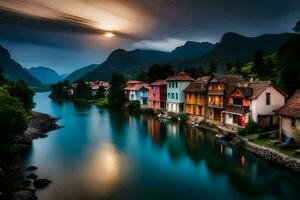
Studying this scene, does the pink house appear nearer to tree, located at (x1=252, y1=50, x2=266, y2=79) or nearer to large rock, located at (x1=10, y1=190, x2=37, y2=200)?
tree, located at (x1=252, y1=50, x2=266, y2=79)

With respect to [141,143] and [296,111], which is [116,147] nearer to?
[141,143]

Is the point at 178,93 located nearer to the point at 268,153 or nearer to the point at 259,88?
the point at 259,88

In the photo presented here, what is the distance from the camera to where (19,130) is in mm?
39781

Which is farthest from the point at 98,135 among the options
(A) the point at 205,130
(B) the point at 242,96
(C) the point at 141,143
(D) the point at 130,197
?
(D) the point at 130,197

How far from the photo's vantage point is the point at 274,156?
1420 inches

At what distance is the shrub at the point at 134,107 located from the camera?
98.2 metres

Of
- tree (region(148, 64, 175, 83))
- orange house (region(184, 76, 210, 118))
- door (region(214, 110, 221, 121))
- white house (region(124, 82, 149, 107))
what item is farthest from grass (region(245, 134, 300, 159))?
tree (region(148, 64, 175, 83))

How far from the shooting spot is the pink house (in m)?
87.7

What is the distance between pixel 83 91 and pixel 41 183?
459 feet

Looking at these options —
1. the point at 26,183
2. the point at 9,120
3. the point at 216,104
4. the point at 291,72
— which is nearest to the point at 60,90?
the point at 216,104

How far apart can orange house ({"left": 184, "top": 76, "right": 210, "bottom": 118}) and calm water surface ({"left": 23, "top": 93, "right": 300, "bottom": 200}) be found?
1008cm

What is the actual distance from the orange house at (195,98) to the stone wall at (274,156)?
24.8 metres

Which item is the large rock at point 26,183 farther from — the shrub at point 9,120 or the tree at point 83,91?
the tree at point 83,91

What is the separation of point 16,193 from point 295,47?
51.4m
